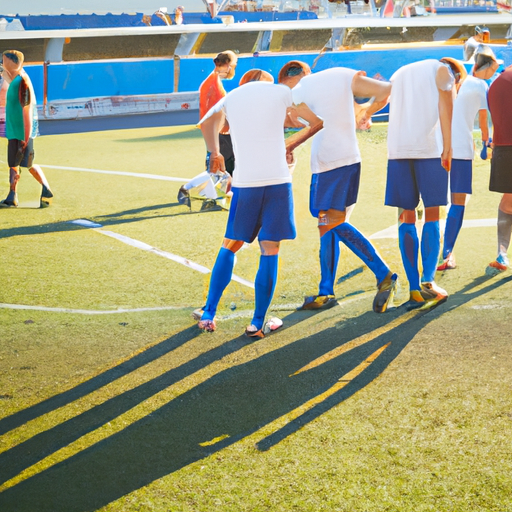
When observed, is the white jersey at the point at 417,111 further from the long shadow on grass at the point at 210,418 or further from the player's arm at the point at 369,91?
the long shadow on grass at the point at 210,418

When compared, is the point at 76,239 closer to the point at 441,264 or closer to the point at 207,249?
the point at 207,249

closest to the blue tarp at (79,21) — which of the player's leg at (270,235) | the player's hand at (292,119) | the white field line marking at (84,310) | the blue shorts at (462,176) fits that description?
the white field line marking at (84,310)

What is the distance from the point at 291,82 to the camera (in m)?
5.08

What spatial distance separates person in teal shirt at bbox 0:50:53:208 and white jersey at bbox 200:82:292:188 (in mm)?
4932

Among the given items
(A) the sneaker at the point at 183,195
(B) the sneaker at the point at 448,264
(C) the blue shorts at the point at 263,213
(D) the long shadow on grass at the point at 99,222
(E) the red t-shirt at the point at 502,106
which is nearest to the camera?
(C) the blue shorts at the point at 263,213

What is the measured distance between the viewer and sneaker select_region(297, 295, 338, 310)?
5676 mm

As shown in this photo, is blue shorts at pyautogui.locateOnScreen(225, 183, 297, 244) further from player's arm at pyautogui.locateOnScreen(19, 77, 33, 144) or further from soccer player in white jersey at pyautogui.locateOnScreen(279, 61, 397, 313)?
player's arm at pyautogui.locateOnScreen(19, 77, 33, 144)

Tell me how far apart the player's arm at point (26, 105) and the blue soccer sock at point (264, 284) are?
5249mm

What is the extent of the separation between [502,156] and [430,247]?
1.22 meters

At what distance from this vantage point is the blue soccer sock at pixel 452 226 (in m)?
6.50

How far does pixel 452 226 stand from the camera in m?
6.56

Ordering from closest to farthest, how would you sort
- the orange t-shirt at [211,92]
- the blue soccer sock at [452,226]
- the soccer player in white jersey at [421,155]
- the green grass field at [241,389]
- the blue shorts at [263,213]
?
the green grass field at [241,389]
the blue shorts at [263,213]
the soccer player in white jersey at [421,155]
the blue soccer sock at [452,226]
the orange t-shirt at [211,92]

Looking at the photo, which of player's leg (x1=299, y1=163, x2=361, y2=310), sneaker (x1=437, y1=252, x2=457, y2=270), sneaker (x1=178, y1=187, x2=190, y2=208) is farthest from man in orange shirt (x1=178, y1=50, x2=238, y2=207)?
sneaker (x1=437, y1=252, x2=457, y2=270)

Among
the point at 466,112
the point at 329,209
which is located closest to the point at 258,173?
the point at 329,209
